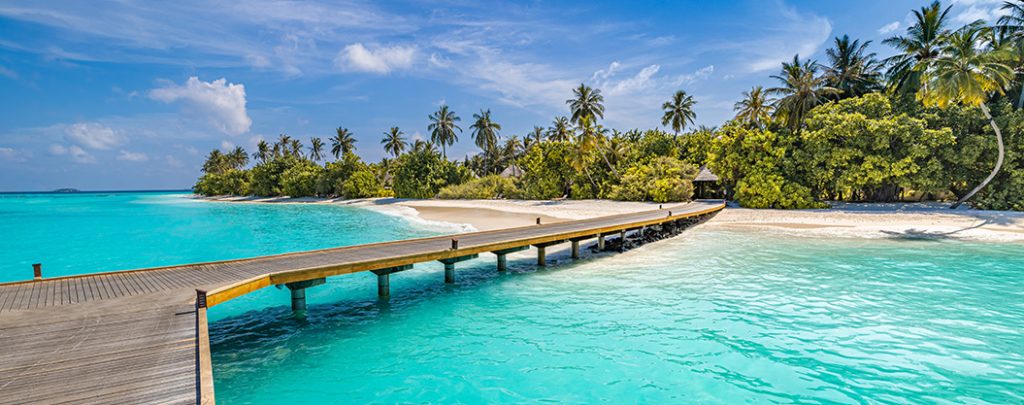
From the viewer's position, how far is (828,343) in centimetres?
798

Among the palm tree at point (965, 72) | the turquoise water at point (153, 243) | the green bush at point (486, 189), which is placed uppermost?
the palm tree at point (965, 72)

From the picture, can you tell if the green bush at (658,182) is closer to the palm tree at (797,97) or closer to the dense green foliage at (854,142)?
the dense green foliage at (854,142)

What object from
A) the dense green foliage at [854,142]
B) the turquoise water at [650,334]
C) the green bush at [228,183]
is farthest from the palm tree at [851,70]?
the green bush at [228,183]

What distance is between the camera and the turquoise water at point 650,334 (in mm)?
6496

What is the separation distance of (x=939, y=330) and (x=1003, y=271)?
8313 millimetres

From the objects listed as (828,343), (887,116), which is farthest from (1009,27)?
(828,343)

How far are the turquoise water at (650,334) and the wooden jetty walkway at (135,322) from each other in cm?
120

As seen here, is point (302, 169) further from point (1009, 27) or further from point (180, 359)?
point (1009, 27)

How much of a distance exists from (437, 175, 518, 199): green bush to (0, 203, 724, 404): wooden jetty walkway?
39.1 m

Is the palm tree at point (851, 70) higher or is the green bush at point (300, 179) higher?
the palm tree at point (851, 70)

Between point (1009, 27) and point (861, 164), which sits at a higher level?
point (1009, 27)

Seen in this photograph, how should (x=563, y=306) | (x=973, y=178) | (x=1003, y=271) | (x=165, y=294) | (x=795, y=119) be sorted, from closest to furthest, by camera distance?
(x=165, y=294) → (x=563, y=306) → (x=1003, y=271) → (x=973, y=178) → (x=795, y=119)

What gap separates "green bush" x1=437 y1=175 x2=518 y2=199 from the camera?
5134cm

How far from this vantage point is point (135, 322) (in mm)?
6312
